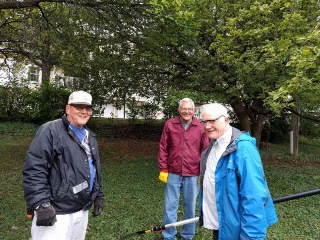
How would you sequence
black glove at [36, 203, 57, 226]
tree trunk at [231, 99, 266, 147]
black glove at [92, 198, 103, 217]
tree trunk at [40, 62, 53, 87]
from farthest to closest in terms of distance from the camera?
1. tree trunk at [40, 62, 53, 87]
2. tree trunk at [231, 99, 266, 147]
3. black glove at [92, 198, 103, 217]
4. black glove at [36, 203, 57, 226]

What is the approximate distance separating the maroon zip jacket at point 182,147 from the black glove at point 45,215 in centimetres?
185

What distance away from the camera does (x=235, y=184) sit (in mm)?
2232

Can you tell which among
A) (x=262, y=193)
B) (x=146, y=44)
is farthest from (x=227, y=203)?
(x=146, y=44)

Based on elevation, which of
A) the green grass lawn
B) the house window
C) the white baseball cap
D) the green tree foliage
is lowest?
the green grass lawn

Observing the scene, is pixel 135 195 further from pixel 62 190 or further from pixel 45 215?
pixel 45 215

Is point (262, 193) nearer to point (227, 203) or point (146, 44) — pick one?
point (227, 203)

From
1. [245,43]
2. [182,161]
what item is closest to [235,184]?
[182,161]

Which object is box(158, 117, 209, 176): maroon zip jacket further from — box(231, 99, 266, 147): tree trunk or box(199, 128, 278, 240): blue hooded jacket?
box(231, 99, 266, 147): tree trunk

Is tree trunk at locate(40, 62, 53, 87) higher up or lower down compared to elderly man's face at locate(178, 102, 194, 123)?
higher up

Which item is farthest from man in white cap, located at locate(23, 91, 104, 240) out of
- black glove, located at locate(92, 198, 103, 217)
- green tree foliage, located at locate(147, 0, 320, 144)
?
green tree foliage, located at locate(147, 0, 320, 144)

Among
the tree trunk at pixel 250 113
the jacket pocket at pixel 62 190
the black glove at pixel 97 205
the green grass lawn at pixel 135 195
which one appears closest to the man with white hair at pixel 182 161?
the green grass lawn at pixel 135 195

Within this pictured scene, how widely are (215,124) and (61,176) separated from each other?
1.34 metres

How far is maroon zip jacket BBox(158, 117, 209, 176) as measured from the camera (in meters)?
3.91

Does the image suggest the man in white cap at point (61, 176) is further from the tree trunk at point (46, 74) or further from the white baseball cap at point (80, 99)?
the tree trunk at point (46, 74)
